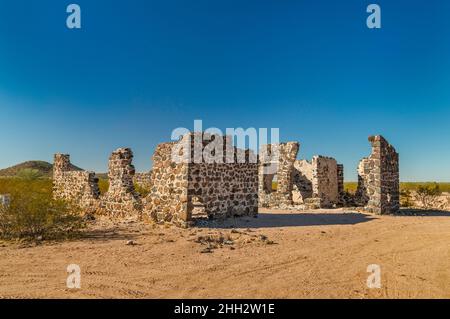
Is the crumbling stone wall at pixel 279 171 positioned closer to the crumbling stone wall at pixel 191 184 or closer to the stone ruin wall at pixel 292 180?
the stone ruin wall at pixel 292 180

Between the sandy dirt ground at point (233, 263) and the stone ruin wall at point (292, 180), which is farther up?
the stone ruin wall at point (292, 180)

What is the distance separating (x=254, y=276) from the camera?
20.9 ft

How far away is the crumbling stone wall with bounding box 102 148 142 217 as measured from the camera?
49.9ft

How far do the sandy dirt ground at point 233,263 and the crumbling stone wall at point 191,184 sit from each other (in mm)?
931

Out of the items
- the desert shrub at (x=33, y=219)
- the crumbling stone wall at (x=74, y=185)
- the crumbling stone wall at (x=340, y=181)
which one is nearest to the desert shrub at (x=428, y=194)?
the crumbling stone wall at (x=340, y=181)

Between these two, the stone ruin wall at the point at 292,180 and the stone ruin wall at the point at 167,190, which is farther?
the stone ruin wall at the point at 292,180

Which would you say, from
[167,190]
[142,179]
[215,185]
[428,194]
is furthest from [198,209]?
[428,194]

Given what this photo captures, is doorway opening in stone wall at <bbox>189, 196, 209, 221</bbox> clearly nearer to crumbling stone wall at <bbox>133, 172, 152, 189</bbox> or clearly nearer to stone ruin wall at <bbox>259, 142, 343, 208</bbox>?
stone ruin wall at <bbox>259, 142, 343, 208</bbox>

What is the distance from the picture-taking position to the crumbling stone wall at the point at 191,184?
489 inches

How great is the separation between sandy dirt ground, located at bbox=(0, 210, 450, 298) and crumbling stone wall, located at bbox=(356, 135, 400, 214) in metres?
5.22

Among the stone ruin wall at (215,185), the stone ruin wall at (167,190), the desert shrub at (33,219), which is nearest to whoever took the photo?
the desert shrub at (33,219)

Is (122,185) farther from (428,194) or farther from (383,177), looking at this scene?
(428,194)
